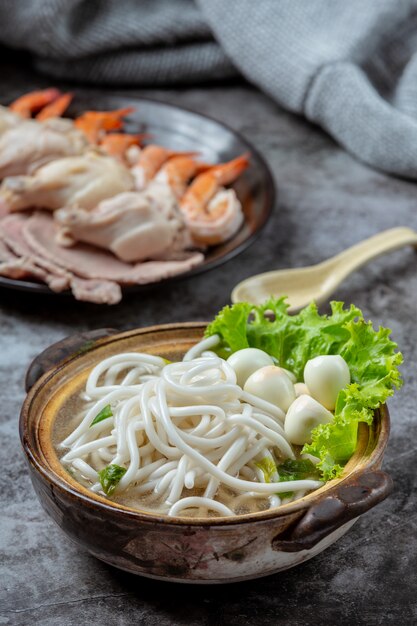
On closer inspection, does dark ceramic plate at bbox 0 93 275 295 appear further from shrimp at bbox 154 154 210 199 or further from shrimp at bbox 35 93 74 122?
shrimp at bbox 154 154 210 199

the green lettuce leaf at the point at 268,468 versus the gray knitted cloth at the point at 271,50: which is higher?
the green lettuce leaf at the point at 268,468

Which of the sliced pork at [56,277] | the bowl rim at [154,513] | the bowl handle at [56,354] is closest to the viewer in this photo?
the bowl rim at [154,513]

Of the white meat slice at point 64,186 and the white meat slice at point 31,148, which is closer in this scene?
the white meat slice at point 64,186

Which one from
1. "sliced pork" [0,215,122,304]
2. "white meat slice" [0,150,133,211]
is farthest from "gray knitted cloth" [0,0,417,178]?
"sliced pork" [0,215,122,304]

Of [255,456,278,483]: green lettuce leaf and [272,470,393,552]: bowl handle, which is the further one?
[255,456,278,483]: green lettuce leaf

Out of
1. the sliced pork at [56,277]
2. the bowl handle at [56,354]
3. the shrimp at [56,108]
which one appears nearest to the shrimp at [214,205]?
the sliced pork at [56,277]

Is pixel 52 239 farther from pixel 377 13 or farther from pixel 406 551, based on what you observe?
pixel 377 13

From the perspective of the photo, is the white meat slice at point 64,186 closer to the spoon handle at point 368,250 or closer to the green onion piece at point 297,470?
the spoon handle at point 368,250

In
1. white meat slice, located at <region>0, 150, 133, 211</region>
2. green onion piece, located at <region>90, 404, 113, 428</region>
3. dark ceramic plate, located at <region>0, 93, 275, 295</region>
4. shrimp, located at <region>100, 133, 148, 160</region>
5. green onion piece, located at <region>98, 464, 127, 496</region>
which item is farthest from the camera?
shrimp, located at <region>100, 133, 148, 160</region>

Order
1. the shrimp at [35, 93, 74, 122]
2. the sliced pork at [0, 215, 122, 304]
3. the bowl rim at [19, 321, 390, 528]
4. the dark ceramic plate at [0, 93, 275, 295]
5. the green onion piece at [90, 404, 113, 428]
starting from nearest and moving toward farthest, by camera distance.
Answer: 1. the bowl rim at [19, 321, 390, 528]
2. the green onion piece at [90, 404, 113, 428]
3. the sliced pork at [0, 215, 122, 304]
4. the dark ceramic plate at [0, 93, 275, 295]
5. the shrimp at [35, 93, 74, 122]
